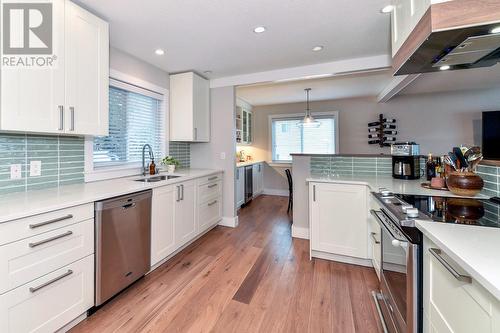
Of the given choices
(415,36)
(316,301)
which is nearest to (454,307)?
(316,301)

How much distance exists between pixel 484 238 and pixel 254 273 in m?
1.83

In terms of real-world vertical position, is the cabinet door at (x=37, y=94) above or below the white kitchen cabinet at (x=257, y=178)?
above

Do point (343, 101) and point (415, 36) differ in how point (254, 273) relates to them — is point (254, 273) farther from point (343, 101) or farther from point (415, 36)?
point (343, 101)

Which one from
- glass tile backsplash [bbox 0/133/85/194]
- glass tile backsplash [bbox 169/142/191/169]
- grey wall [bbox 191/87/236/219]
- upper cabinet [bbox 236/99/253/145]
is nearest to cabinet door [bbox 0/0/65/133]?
glass tile backsplash [bbox 0/133/85/194]

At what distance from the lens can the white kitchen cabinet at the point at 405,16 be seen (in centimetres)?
124

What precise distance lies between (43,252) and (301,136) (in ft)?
18.3

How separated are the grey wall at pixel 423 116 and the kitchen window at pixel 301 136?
183 millimetres

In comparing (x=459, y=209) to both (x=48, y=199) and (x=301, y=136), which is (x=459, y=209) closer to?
(x=48, y=199)

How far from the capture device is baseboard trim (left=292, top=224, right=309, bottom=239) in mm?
3174

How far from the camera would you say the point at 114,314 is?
1.70m

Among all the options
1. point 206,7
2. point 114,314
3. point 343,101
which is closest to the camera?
point 114,314

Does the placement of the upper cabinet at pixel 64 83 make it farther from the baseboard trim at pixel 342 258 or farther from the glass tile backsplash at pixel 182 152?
the baseboard trim at pixel 342 258

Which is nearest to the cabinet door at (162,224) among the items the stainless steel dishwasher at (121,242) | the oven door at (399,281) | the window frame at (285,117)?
the stainless steel dishwasher at (121,242)

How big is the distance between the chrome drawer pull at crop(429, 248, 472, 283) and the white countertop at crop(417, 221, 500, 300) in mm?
47
